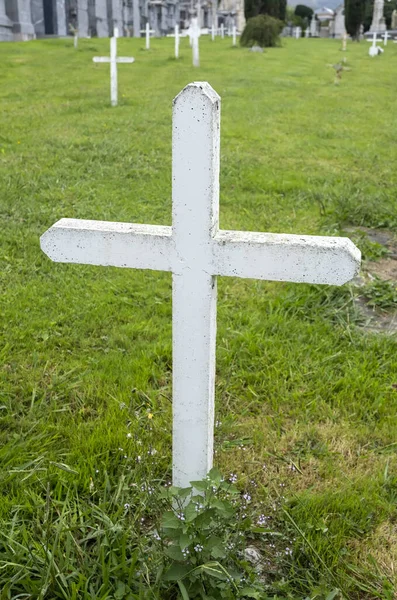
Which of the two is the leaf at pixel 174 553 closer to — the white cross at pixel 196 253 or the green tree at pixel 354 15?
the white cross at pixel 196 253

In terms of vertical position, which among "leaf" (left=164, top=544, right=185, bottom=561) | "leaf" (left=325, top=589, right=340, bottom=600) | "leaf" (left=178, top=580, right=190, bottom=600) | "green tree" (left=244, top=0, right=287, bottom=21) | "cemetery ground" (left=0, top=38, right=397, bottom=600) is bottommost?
"cemetery ground" (left=0, top=38, right=397, bottom=600)

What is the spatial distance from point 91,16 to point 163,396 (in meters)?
39.7

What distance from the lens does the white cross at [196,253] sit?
1691 mm

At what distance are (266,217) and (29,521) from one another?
3752 mm

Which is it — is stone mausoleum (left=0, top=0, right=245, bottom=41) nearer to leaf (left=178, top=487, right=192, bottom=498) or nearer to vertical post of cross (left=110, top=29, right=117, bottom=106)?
vertical post of cross (left=110, top=29, right=117, bottom=106)

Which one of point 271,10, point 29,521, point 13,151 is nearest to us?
point 29,521

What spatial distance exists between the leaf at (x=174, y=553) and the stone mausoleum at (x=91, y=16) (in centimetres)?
2912

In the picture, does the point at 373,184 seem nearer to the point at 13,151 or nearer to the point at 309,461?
the point at 13,151

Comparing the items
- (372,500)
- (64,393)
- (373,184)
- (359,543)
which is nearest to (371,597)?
(359,543)

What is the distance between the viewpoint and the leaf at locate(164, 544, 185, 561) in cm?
178

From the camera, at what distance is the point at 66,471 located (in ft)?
7.61

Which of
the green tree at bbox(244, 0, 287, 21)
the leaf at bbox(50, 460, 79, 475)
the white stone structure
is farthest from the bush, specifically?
the leaf at bbox(50, 460, 79, 475)

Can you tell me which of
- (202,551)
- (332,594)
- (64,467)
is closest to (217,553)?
(202,551)

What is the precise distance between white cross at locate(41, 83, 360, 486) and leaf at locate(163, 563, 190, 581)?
314 millimetres
